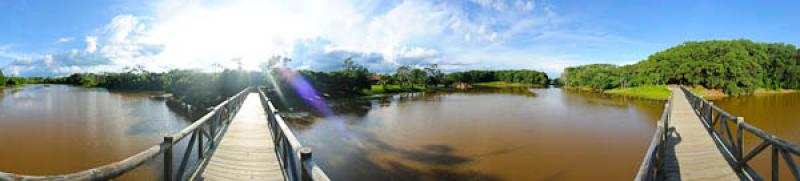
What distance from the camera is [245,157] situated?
528 cm

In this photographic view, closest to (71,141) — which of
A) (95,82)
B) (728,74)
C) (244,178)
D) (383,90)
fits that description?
(244,178)

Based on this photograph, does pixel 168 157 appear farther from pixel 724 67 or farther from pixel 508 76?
pixel 508 76

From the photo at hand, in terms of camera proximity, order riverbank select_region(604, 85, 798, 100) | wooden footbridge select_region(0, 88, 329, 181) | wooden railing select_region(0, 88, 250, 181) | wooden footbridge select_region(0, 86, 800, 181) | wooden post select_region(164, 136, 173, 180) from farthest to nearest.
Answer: riverbank select_region(604, 85, 798, 100) → wooden post select_region(164, 136, 173, 180) → wooden footbridge select_region(0, 86, 800, 181) → wooden footbridge select_region(0, 88, 329, 181) → wooden railing select_region(0, 88, 250, 181)

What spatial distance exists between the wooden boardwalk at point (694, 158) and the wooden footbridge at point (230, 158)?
5.00m

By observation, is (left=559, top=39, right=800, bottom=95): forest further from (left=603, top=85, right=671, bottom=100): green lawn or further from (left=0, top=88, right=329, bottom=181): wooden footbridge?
(left=0, top=88, right=329, bottom=181): wooden footbridge

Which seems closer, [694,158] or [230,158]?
[230,158]

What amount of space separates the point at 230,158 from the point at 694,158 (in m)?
7.53

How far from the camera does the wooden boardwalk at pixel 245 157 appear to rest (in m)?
4.45

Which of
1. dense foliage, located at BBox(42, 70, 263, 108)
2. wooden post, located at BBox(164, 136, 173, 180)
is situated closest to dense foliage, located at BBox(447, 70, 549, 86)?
dense foliage, located at BBox(42, 70, 263, 108)

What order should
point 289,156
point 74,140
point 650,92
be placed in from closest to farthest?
point 289,156, point 74,140, point 650,92

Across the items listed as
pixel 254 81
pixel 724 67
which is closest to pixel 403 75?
pixel 254 81

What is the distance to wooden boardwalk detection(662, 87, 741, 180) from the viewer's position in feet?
15.7

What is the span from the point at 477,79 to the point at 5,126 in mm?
91162

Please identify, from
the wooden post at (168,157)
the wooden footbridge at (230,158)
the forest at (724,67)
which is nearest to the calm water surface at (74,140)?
the wooden footbridge at (230,158)
